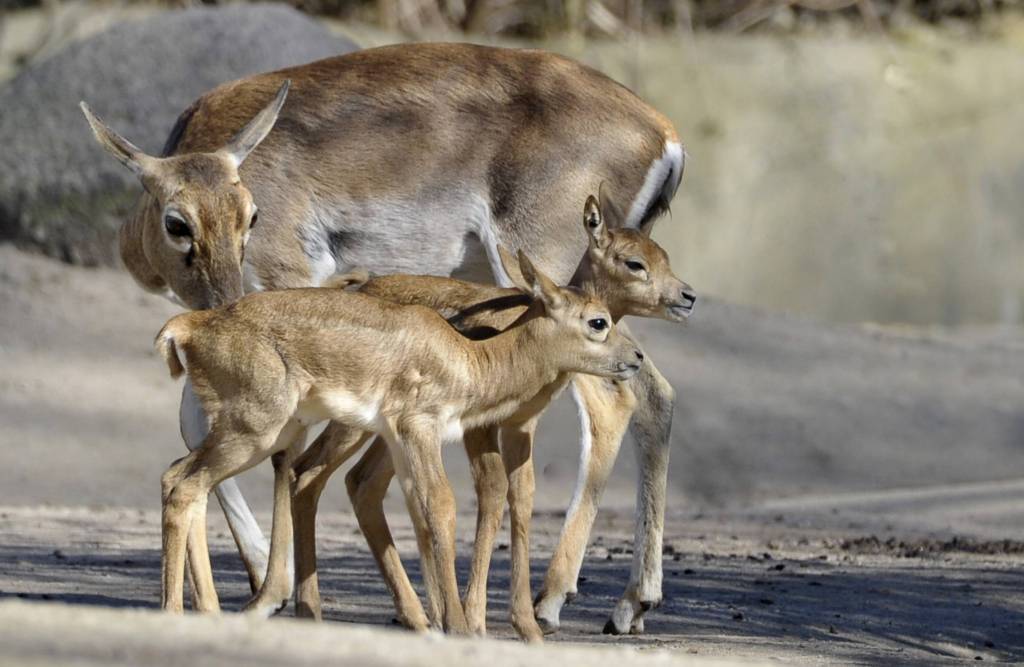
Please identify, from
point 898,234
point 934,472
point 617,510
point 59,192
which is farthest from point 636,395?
point 898,234

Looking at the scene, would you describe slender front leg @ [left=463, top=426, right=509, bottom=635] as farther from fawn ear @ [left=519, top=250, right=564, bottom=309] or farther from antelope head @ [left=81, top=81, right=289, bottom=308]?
antelope head @ [left=81, top=81, right=289, bottom=308]

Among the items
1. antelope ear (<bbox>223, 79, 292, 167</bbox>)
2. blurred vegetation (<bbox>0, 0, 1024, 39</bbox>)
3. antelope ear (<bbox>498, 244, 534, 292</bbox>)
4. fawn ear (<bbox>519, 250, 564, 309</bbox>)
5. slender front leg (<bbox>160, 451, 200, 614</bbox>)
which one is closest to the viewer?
slender front leg (<bbox>160, 451, 200, 614</bbox>)

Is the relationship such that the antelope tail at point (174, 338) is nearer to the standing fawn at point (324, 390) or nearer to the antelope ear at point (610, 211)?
the standing fawn at point (324, 390)

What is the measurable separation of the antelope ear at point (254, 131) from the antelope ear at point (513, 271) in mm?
1040

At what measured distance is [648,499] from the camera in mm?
6926

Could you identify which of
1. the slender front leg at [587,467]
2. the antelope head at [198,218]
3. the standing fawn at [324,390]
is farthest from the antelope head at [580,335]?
the antelope head at [198,218]

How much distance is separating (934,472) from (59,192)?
6.27m

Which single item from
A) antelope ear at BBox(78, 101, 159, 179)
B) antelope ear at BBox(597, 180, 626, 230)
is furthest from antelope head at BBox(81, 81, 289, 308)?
antelope ear at BBox(597, 180, 626, 230)

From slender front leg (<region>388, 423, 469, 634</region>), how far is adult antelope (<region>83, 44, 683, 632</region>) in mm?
1135

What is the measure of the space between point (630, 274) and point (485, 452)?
3.03 feet

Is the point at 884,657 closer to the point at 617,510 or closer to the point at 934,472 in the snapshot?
the point at 617,510

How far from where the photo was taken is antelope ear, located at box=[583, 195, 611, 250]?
6.41 m

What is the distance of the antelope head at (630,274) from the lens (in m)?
6.45

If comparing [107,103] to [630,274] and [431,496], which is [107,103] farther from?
[431,496]
